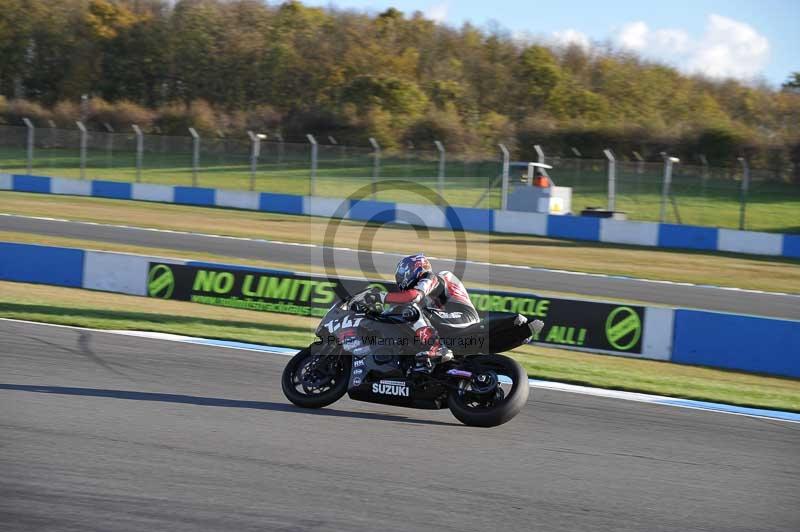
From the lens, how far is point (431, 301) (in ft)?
24.7

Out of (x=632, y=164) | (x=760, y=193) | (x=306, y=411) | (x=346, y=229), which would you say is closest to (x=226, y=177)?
(x=346, y=229)

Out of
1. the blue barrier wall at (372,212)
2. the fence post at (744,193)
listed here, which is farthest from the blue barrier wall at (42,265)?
the fence post at (744,193)

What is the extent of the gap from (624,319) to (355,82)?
35.9 meters

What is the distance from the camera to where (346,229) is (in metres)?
25.8

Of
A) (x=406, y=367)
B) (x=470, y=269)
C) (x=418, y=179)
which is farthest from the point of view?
(x=418, y=179)

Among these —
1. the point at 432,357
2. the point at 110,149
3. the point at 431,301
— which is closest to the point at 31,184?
the point at 110,149

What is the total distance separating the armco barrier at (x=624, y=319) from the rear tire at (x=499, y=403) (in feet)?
16.2

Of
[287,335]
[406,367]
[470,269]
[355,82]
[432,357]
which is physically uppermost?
[355,82]

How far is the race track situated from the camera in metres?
5.10

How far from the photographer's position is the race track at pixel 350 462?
510cm

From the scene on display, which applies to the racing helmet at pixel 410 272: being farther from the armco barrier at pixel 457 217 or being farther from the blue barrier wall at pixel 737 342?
the armco barrier at pixel 457 217

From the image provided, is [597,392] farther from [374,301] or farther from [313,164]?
[313,164]

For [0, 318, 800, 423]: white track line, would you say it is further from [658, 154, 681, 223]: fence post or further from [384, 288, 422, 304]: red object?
[658, 154, 681, 223]: fence post

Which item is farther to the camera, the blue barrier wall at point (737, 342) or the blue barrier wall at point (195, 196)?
the blue barrier wall at point (195, 196)
